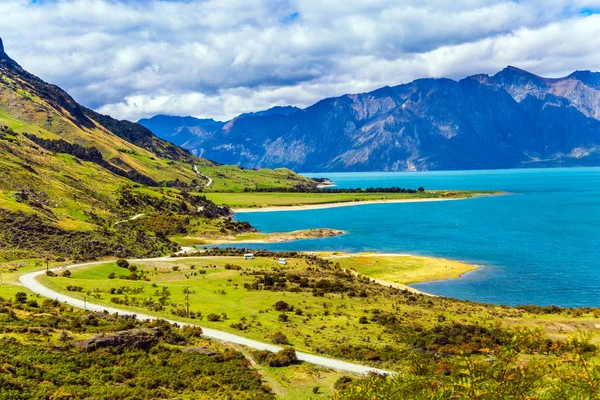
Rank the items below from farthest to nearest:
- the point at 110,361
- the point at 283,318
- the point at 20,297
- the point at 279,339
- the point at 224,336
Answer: the point at 283,318 → the point at 20,297 → the point at 224,336 → the point at 279,339 → the point at 110,361

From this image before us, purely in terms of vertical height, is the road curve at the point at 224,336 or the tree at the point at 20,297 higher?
the tree at the point at 20,297

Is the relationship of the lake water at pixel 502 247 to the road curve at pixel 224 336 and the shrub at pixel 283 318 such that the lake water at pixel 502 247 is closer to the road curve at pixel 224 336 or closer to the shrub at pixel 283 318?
the shrub at pixel 283 318

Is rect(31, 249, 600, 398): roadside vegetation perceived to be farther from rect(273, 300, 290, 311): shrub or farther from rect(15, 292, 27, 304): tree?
rect(15, 292, 27, 304): tree

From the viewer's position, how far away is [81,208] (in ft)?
463

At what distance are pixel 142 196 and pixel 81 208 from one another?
2063 inches

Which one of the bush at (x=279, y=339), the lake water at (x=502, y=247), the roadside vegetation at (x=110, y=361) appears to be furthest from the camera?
the lake water at (x=502, y=247)

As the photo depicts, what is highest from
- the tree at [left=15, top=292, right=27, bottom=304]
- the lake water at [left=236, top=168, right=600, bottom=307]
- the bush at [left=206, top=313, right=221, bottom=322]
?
the tree at [left=15, top=292, right=27, bottom=304]

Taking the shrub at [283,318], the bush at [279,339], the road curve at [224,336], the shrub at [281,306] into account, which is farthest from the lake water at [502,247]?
the road curve at [224,336]

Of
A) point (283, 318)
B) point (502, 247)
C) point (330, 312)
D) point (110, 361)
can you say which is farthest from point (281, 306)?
point (502, 247)

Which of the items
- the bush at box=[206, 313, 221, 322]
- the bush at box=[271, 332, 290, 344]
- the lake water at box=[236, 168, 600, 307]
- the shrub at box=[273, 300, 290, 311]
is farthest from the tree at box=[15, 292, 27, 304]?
the lake water at box=[236, 168, 600, 307]

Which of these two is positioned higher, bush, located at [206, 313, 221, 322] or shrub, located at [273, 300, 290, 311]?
bush, located at [206, 313, 221, 322]

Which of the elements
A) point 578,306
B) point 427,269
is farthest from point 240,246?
point 578,306

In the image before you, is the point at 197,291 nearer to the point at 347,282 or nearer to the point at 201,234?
the point at 347,282

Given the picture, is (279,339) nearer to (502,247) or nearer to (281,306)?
(281,306)
